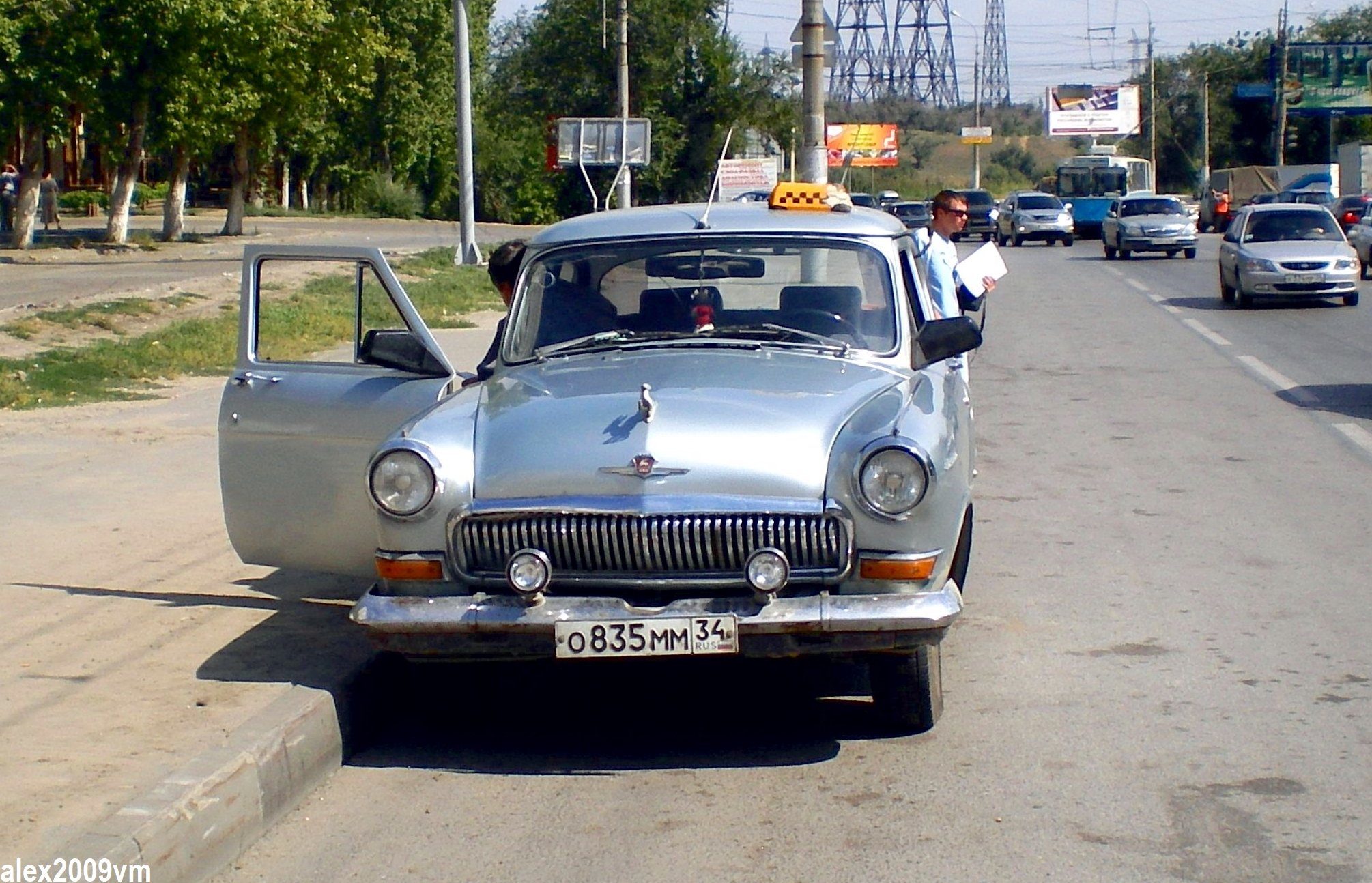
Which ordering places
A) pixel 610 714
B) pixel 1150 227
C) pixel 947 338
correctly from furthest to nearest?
pixel 1150 227
pixel 947 338
pixel 610 714

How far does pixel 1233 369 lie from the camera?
15781 mm

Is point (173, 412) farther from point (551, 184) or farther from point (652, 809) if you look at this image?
point (551, 184)

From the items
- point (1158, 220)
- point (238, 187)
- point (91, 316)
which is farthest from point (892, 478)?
point (238, 187)

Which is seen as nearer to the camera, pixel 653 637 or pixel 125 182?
pixel 653 637

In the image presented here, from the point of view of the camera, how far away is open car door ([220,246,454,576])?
5945mm

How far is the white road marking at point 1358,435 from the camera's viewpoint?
11.0 meters

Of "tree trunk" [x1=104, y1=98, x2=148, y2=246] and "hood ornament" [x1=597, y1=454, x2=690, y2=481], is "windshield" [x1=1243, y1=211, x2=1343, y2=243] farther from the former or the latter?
"tree trunk" [x1=104, y1=98, x2=148, y2=246]

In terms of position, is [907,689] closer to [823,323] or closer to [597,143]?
[823,323]

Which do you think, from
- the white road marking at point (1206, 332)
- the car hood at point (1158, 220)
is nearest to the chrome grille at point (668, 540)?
the white road marking at point (1206, 332)

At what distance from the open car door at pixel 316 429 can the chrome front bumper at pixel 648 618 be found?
1116 millimetres

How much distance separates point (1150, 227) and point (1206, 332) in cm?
1859

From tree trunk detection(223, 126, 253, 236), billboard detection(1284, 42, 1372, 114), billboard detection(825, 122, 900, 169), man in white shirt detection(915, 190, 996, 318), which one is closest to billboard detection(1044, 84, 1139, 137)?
billboard detection(825, 122, 900, 169)

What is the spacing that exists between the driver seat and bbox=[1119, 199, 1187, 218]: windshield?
3409 cm

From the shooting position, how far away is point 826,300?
6137 mm
